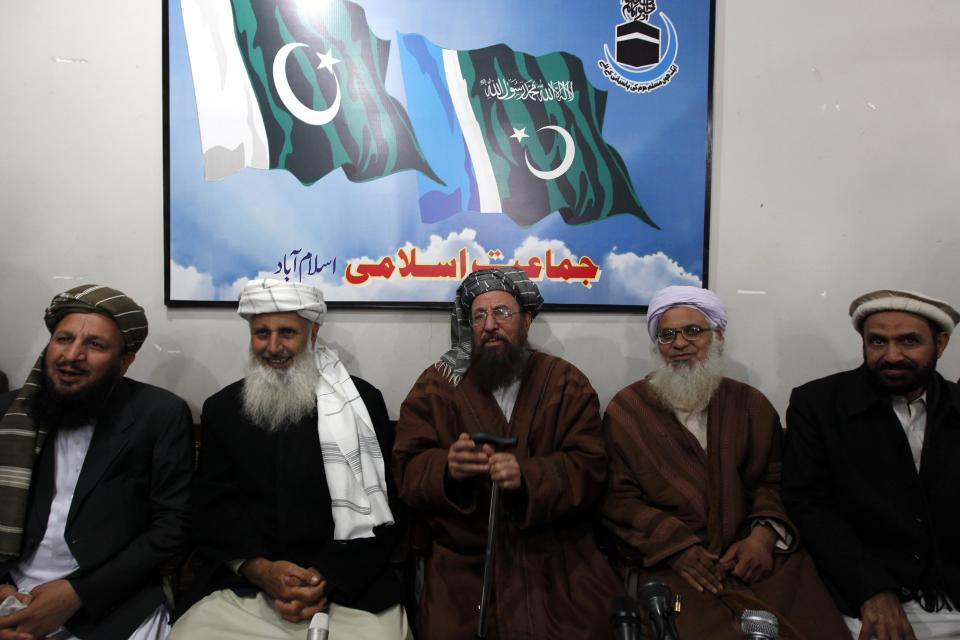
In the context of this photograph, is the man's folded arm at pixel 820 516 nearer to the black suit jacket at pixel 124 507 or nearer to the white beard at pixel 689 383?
the white beard at pixel 689 383

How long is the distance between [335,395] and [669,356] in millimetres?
1285

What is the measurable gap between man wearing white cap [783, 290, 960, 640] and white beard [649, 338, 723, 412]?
0.31 metres

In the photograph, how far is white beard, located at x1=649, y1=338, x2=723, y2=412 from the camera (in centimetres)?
245

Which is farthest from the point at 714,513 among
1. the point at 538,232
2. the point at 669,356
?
the point at 538,232

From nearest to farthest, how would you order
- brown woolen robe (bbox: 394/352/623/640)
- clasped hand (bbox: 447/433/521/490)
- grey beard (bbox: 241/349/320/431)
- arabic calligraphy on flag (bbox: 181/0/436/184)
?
clasped hand (bbox: 447/433/521/490)
brown woolen robe (bbox: 394/352/623/640)
grey beard (bbox: 241/349/320/431)
arabic calligraphy on flag (bbox: 181/0/436/184)

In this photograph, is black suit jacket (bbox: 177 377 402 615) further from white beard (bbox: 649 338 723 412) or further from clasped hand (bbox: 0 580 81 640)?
white beard (bbox: 649 338 723 412)

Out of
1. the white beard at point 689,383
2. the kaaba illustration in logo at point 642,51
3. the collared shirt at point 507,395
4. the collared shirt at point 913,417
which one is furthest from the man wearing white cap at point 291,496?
the collared shirt at point 913,417

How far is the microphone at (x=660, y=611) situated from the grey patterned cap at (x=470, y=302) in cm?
137

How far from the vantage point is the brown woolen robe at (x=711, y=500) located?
81.6 inches

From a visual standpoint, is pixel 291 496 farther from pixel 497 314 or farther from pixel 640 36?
pixel 640 36

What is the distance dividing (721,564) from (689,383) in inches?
25.1

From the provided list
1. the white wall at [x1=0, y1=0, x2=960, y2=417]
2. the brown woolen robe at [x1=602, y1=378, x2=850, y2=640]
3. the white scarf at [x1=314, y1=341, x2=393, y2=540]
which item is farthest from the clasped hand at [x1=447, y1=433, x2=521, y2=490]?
the white wall at [x1=0, y1=0, x2=960, y2=417]

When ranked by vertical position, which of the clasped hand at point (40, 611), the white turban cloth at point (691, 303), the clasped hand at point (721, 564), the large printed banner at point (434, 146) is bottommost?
the clasped hand at point (40, 611)

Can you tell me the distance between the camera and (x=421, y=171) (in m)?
2.93
